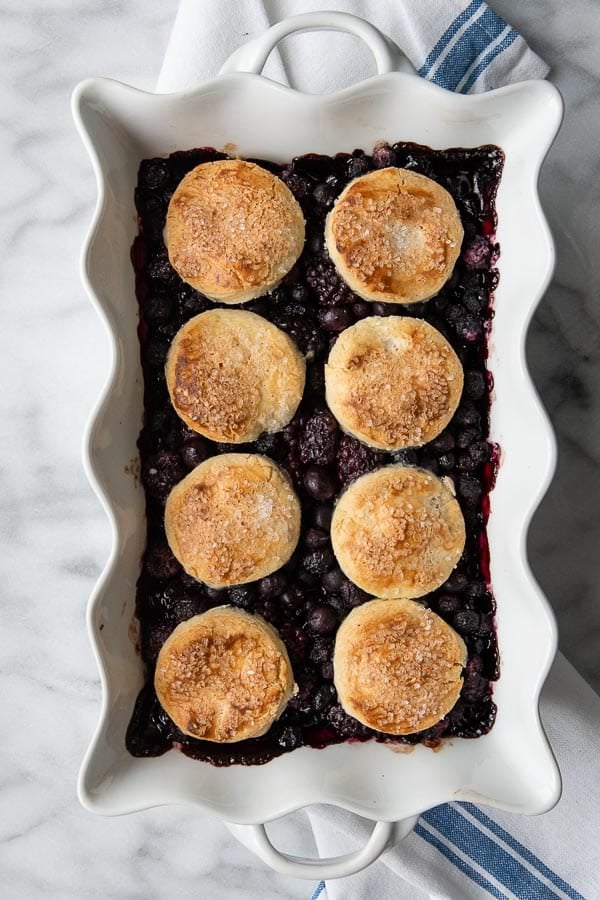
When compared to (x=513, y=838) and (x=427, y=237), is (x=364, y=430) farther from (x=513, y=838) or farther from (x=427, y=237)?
(x=513, y=838)

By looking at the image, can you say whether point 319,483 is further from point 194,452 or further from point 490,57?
point 490,57

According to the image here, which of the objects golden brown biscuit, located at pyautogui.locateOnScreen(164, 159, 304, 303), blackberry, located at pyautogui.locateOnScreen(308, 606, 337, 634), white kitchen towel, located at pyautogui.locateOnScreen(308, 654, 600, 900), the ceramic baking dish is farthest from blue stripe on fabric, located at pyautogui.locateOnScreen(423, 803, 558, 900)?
golden brown biscuit, located at pyautogui.locateOnScreen(164, 159, 304, 303)

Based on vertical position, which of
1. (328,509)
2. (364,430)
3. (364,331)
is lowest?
(328,509)

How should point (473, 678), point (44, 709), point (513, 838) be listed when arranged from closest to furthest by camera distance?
point (473, 678)
point (513, 838)
point (44, 709)

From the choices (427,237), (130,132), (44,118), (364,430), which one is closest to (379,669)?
(364,430)

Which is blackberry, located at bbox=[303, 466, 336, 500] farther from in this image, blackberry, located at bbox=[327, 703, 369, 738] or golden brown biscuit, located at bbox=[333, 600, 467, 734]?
A: blackberry, located at bbox=[327, 703, 369, 738]

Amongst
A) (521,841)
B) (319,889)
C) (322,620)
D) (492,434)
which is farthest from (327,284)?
(319,889)
